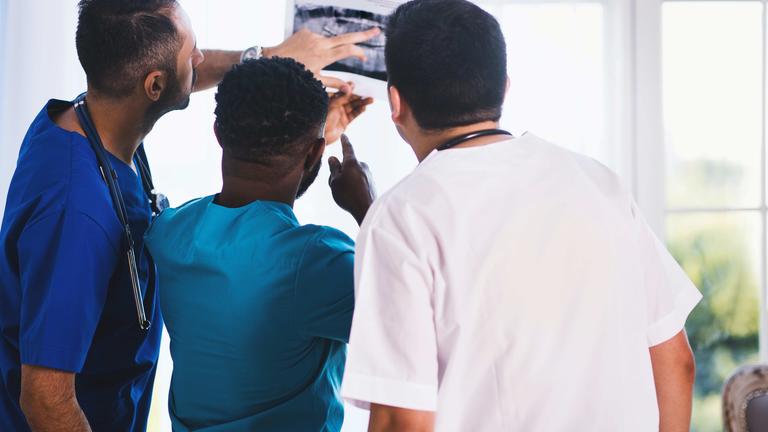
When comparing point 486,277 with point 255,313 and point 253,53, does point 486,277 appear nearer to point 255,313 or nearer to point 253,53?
point 255,313

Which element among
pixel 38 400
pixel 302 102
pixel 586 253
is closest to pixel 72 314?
pixel 38 400

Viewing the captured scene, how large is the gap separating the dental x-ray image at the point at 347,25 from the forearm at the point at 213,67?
31cm

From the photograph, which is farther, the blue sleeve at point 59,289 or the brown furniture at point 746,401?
the brown furniture at point 746,401

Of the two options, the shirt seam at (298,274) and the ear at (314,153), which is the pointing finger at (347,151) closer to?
the ear at (314,153)

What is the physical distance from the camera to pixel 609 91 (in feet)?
8.39

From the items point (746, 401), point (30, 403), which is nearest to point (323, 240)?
point (30, 403)

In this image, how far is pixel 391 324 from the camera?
3.11 feet

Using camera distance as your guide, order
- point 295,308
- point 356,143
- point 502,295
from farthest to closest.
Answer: point 356,143 → point 295,308 → point 502,295

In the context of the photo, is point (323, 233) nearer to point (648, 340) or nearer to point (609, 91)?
point (648, 340)

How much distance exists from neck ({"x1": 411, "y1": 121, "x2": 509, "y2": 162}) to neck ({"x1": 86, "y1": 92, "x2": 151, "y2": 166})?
0.53 metres

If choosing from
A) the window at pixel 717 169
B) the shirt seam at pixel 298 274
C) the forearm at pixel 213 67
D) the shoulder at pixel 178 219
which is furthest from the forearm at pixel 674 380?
the window at pixel 717 169

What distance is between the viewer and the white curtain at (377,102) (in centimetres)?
240

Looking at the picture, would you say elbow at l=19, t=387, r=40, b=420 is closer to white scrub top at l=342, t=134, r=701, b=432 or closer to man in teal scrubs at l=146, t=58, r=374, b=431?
man in teal scrubs at l=146, t=58, r=374, b=431

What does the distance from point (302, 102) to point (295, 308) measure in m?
0.27
